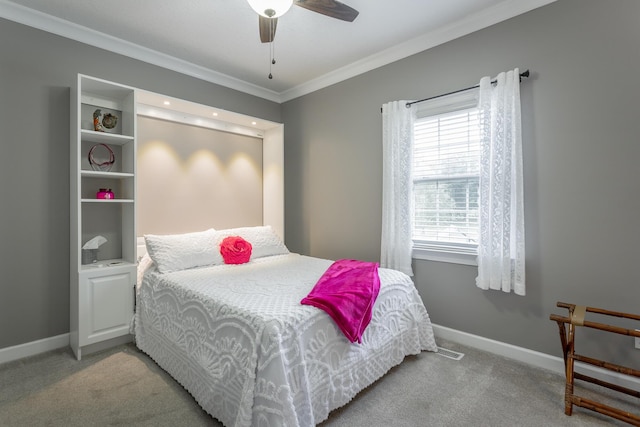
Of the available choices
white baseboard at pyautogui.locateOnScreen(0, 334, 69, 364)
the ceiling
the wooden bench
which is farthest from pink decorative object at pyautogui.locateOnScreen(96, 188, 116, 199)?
the wooden bench

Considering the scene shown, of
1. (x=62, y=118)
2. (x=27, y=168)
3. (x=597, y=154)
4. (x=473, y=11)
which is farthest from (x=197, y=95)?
(x=597, y=154)

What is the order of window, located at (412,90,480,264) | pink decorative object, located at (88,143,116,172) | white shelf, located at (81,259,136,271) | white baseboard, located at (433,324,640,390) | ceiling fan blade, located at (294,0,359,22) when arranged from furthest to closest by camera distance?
pink decorative object, located at (88,143,116,172) → window, located at (412,90,480,264) → white shelf, located at (81,259,136,271) → white baseboard, located at (433,324,640,390) → ceiling fan blade, located at (294,0,359,22)

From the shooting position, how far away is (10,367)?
7.52 feet

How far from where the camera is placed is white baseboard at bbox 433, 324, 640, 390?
201 centimetres

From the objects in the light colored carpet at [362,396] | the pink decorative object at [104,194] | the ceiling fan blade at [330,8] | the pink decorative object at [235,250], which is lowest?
the light colored carpet at [362,396]

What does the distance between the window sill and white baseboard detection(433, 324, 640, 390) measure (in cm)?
61

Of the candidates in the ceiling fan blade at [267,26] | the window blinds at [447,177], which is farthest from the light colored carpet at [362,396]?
the ceiling fan blade at [267,26]

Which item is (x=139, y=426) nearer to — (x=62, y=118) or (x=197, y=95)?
(x=62, y=118)

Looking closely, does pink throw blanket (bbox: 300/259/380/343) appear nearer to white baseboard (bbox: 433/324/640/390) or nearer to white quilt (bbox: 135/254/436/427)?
white quilt (bbox: 135/254/436/427)

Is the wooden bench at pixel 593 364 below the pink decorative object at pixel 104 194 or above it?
below

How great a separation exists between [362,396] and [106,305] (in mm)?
2115

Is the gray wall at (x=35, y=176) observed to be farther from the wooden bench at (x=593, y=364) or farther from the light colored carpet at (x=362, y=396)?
the wooden bench at (x=593, y=364)

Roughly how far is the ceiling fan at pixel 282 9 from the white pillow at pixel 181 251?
5.89 ft

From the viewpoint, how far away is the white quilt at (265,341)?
1.46 metres
